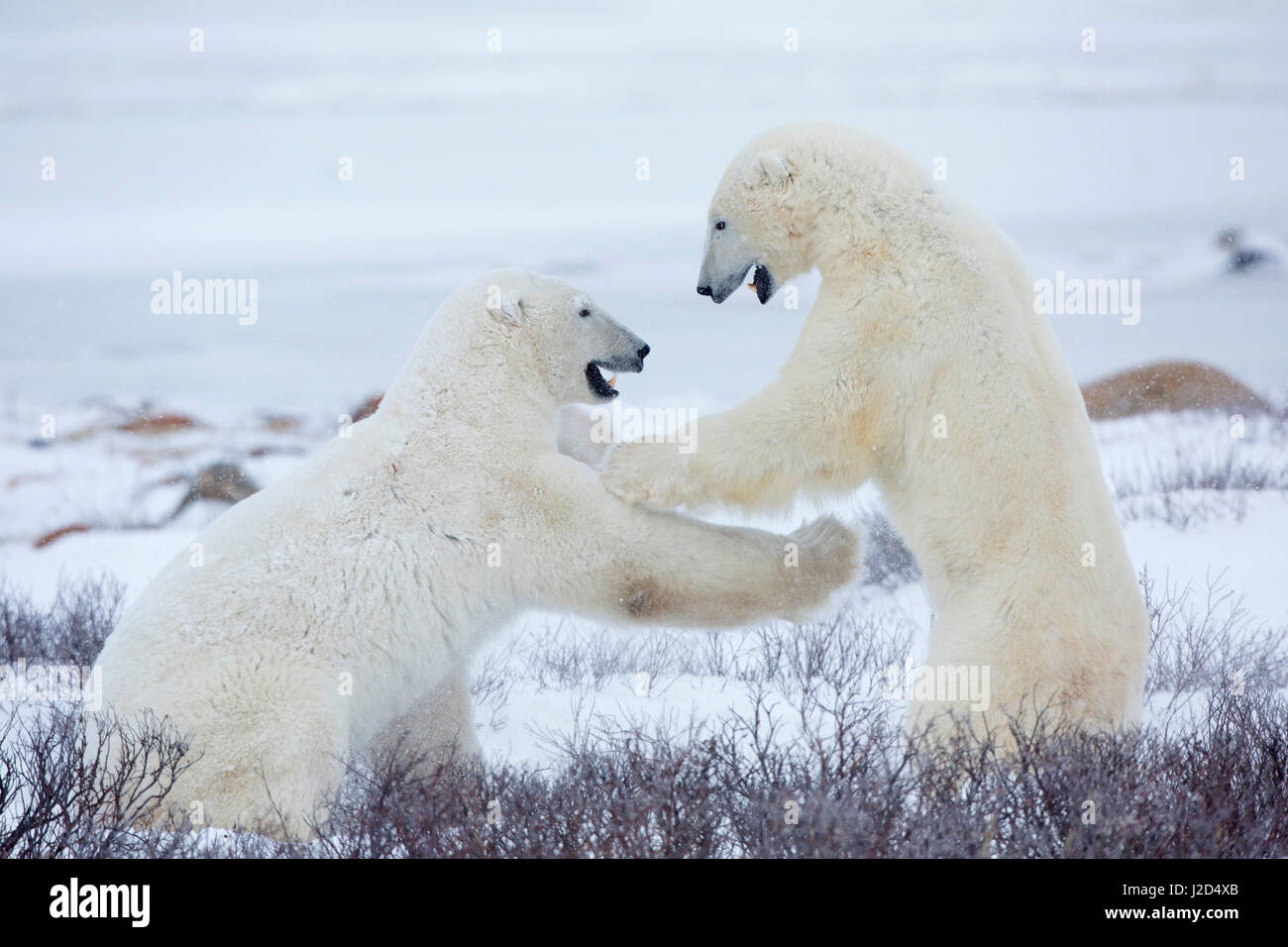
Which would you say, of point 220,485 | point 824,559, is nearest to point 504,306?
point 824,559

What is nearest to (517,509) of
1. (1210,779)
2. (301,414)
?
(1210,779)

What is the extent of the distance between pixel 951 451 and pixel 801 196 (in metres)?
0.85

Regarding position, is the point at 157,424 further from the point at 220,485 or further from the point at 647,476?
the point at 647,476

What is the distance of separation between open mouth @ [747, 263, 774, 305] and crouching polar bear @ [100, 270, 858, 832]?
0.75 meters

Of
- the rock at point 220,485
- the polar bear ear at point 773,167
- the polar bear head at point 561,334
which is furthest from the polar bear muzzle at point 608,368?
the rock at point 220,485

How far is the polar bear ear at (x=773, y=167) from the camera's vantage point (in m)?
3.42

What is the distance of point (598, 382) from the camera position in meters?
3.72

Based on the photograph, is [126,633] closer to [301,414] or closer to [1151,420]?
[1151,420]

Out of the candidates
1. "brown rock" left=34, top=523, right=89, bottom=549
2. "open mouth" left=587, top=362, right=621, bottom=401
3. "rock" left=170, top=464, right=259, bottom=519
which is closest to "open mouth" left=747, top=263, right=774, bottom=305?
"open mouth" left=587, top=362, right=621, bottom=401

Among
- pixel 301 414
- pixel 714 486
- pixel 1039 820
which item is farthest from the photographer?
pixel 301 414

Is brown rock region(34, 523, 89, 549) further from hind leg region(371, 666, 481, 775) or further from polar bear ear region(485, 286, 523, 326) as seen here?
polar bear ear region(485, 286, 523, 326)

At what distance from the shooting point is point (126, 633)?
3338mm

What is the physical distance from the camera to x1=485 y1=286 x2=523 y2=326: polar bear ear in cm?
354
